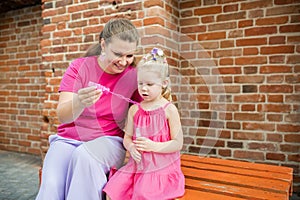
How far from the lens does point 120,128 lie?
5.38ft

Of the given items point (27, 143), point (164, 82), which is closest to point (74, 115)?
point (164, 82)

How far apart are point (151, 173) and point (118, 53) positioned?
25.3 inches

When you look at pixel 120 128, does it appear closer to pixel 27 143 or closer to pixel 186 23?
pixel 186 23

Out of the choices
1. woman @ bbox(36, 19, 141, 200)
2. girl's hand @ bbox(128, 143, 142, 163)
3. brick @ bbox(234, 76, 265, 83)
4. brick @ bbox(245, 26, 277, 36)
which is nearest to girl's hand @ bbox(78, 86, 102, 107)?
woman @ bbox(36, 19, 141, 200)

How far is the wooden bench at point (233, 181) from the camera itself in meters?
1.31

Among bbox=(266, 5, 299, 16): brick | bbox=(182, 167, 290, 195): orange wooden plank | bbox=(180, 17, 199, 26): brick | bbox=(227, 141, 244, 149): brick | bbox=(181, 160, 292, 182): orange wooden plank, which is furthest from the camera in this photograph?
bbox=(180, 17, 199, 26): brick

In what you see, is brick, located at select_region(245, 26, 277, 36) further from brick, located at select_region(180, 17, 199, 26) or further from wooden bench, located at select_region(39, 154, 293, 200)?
wooden bench, located at select_region(39, 154, 293, 200)

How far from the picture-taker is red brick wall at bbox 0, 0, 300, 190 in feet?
7.02

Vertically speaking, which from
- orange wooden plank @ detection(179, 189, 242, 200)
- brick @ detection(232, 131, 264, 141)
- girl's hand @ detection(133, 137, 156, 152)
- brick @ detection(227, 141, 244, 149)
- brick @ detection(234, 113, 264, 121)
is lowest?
orange wooden plank @ detection(179, 189, 242, 200)

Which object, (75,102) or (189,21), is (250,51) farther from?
(75,102)

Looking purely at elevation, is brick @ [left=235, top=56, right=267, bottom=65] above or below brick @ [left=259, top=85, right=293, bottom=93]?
above

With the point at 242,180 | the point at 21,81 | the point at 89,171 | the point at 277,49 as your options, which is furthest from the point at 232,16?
the point at 21,81

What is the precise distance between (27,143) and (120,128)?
8.19 ft

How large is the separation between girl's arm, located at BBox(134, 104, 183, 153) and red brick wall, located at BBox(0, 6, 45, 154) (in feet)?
8.43
